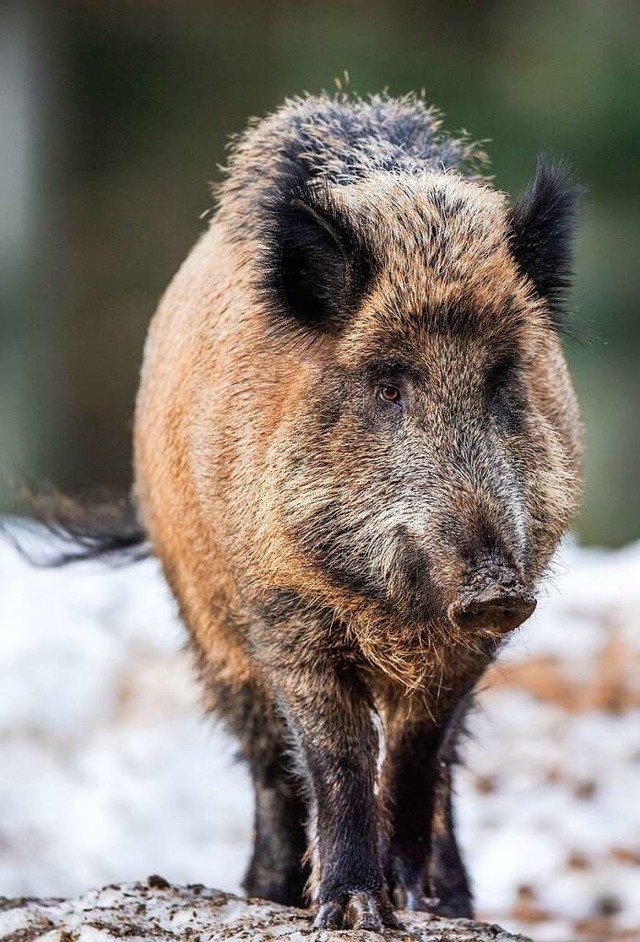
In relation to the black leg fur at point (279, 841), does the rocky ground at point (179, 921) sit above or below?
below

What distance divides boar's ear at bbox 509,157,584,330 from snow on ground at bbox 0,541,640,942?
7.97 ft

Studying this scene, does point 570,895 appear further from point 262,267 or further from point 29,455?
point 29,455

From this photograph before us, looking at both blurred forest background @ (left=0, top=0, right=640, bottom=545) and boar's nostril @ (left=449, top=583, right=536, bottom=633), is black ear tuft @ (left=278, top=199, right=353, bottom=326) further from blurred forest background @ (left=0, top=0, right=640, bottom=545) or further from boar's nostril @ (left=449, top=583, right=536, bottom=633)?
blurred forest background @ (left=0, top=0, right=640, bottom=545)

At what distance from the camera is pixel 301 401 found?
445 cm

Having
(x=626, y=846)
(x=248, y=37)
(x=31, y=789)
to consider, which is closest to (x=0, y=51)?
(x=248, y=37)

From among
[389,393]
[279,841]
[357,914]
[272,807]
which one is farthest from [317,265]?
[279,841]

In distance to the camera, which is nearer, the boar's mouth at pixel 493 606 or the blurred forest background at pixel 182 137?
the boar's mouth at pixel 493 606

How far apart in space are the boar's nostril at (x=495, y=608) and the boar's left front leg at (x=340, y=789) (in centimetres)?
88

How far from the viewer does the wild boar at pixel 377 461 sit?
4.14 meters

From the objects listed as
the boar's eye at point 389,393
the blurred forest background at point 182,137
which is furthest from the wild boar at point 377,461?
the blurred forest background at point 182,137

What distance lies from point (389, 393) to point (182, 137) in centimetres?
1144

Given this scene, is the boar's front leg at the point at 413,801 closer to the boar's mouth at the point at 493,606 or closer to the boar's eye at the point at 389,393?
the boar's mouth at the point at 493,606

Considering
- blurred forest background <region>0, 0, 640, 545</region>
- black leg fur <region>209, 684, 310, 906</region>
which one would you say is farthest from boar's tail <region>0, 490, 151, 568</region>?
blurred forest background <region>0, 0, 640, 545</region>

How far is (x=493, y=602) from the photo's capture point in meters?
3.69
